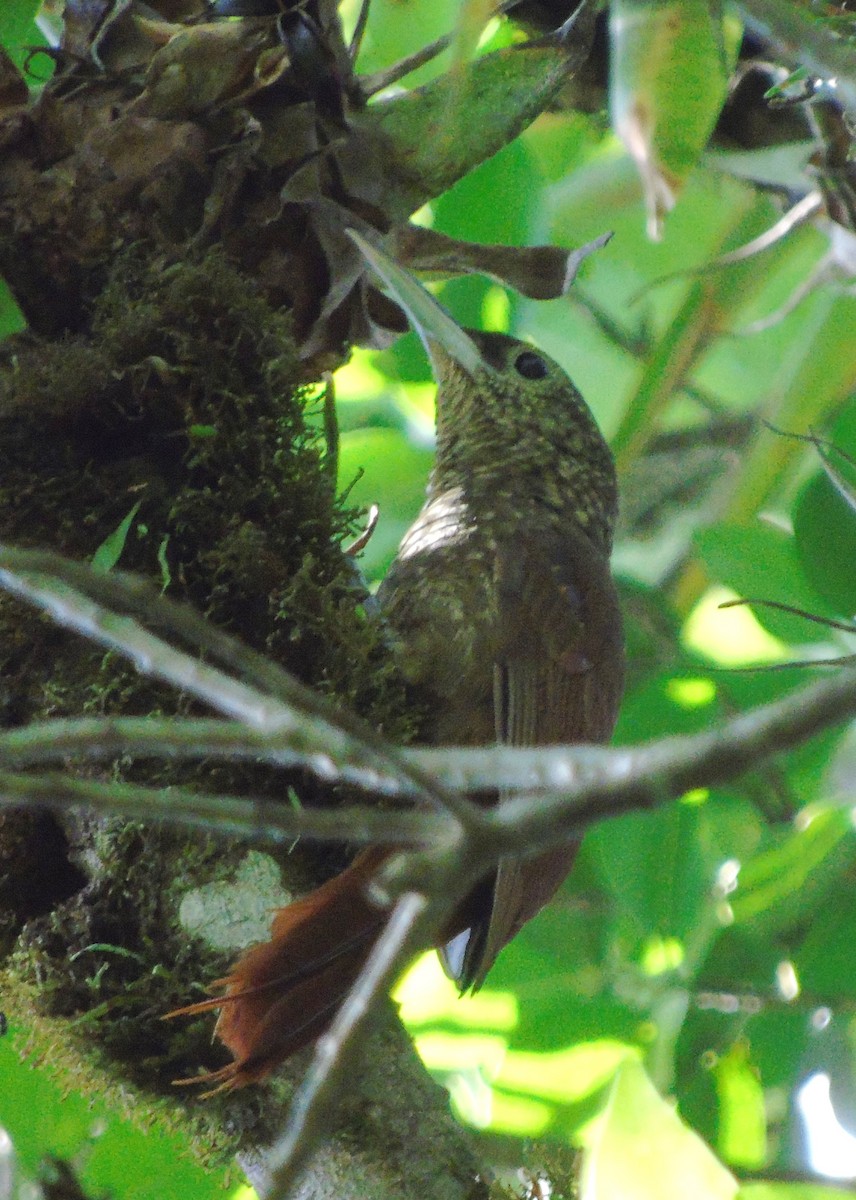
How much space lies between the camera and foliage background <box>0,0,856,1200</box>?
2360mm

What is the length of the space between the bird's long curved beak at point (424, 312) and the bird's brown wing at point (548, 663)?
438 mm

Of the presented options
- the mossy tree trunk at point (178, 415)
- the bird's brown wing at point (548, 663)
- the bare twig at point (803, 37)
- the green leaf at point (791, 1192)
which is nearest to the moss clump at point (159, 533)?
the mossy tree trunk at point (178, 415)

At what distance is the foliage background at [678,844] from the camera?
92.9 inches

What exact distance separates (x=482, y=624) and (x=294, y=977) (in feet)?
2.94

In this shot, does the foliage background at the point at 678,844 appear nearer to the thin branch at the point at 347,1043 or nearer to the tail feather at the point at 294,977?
the tail feather at the point at 294,977

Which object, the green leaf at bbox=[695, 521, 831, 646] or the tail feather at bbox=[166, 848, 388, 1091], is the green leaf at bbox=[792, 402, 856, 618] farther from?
the tail feather at bbox=[166, 848, 388, 1091]

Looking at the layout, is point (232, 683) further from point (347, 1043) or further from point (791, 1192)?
point (791, 1192)

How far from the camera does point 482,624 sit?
8.28 feet

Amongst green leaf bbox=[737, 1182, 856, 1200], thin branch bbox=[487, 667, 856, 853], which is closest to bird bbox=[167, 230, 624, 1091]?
green leaf bbox=[737, 1182, 856, 1200]

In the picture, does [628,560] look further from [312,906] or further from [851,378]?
[312,906]

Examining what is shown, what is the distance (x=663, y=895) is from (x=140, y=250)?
1.69 metres

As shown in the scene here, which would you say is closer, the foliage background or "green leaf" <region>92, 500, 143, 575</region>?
"green leaf" <region>92, 500, 143, 575</region>

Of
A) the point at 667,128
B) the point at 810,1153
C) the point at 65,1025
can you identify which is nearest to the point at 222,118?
the point at 667,128

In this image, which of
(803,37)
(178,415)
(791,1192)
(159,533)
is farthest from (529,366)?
(803,37)
